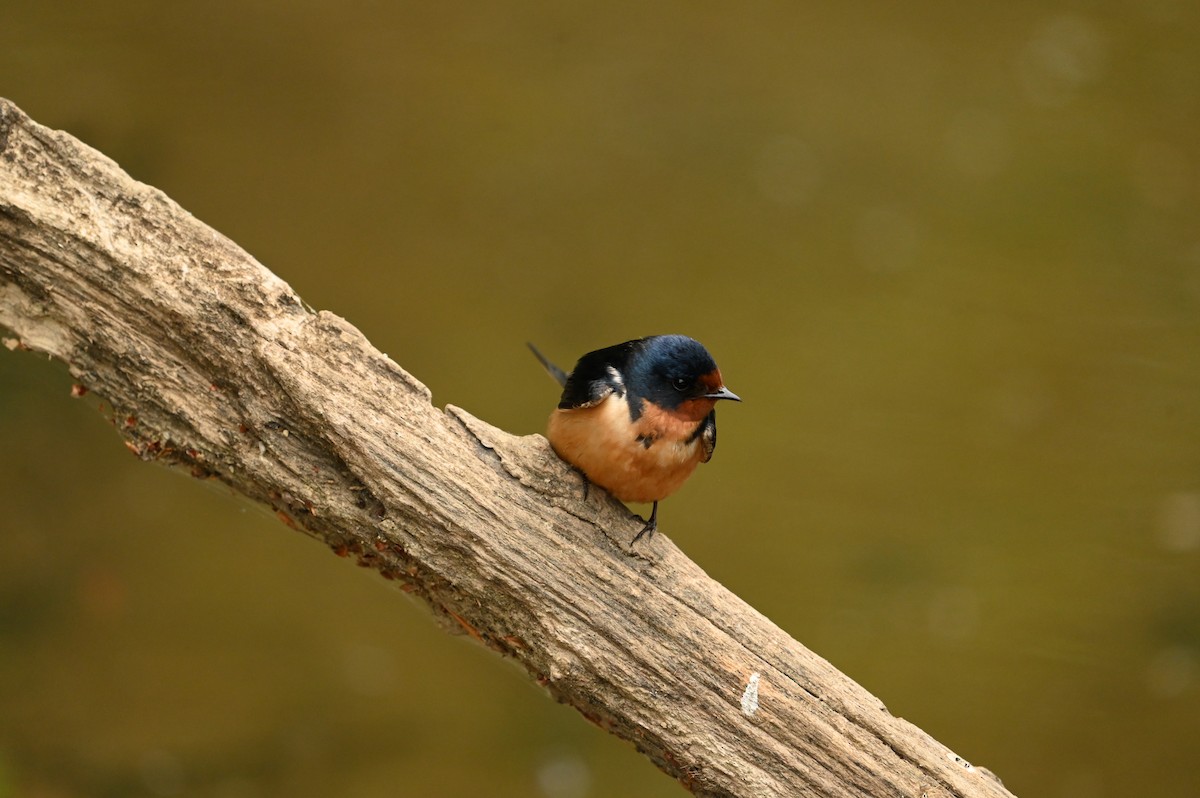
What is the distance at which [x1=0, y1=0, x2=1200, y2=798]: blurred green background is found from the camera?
3.50 meters

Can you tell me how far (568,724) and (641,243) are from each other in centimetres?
175

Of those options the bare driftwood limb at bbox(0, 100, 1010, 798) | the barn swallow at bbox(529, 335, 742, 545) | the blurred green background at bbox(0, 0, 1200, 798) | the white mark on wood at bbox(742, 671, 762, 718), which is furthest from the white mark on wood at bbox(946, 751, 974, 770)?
the blurred green background at bbox(0, 0, 1200, 798)

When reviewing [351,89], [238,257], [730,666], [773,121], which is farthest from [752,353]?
[238,257]

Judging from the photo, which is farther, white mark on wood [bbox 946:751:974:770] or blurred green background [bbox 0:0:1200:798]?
blurred green background [bbox 0:0:1200:798]

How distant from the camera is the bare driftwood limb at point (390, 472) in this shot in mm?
1931

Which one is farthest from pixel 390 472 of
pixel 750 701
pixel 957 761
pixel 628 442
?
pixel 957 761

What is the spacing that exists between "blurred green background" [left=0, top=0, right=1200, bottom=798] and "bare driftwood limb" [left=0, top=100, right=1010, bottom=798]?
5.31 ft

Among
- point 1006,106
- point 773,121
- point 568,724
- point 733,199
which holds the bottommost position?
point 568,724

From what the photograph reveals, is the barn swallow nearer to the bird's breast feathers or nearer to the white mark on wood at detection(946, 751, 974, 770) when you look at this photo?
the bird's breast feathers

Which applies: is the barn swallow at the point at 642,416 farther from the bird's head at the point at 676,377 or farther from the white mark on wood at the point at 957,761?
the white mark on wood at the point at 957,761

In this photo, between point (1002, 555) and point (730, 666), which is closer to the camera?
point (730, 666)

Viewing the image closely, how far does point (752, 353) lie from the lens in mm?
3846

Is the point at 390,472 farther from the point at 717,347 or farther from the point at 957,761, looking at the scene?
the point at 717,347

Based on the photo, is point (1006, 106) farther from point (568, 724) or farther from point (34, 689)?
point (34, 689)
